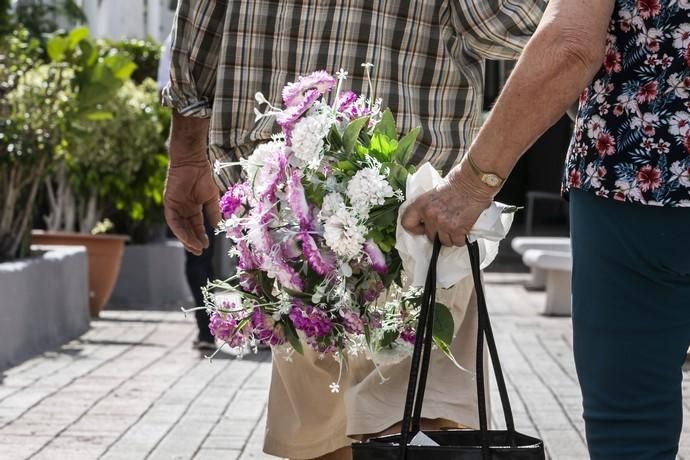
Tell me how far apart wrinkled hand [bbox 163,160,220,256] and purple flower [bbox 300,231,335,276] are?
1246 mm

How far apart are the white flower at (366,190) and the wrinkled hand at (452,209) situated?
0.07 meters

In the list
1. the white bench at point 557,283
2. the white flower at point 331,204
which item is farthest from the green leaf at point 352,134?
the white bench at point 557,283

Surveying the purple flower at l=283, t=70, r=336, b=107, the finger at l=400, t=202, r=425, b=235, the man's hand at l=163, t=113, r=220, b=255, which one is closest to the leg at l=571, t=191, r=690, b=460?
the finger at l=400, t=202, r=425, b=235

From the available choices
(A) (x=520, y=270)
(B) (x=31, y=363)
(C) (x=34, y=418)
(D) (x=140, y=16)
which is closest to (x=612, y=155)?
(C) (x=34, y=418)

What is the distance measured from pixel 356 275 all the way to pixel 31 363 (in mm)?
4802

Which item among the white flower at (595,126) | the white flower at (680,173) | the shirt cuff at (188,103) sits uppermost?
the white flower at (595,126)

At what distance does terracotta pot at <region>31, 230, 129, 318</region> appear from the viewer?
9562mm

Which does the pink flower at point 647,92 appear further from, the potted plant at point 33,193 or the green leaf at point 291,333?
the potted plant at point 33,193

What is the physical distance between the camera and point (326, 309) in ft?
8.52

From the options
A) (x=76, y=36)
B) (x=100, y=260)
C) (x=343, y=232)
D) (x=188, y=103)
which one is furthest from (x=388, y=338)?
(x=76, y=36)

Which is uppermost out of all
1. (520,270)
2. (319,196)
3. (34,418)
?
(319,196)

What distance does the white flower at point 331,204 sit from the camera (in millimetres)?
2498

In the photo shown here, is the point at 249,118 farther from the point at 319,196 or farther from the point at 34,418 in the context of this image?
the point at 34,418

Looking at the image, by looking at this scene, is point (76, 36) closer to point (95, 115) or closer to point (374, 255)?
point (95, 115)
